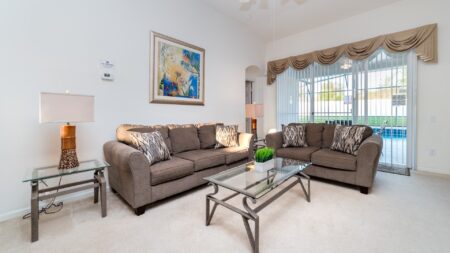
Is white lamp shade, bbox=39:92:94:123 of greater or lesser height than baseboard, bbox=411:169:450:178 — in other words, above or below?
above

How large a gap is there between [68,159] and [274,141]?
289cm

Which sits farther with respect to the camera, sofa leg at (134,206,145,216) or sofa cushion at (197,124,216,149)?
sofa cushion at (197,124,216,149)

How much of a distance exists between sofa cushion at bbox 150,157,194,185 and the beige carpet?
319mm

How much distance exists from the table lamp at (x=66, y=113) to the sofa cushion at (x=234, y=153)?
1789 mm

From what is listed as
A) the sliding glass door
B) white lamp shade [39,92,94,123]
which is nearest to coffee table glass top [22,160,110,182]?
white lamp shade [39,92,94,123]

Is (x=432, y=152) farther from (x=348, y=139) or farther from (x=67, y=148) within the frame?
(x=67, y=148)

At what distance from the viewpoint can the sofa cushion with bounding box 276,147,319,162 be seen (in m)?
3.03

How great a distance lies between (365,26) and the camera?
3.89 metres

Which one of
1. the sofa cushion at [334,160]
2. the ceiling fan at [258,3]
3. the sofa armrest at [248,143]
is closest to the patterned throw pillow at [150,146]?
the sofa armrest at [248,143]

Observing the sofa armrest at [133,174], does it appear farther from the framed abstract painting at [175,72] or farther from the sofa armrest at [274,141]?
the sofa armrest at [274,141]

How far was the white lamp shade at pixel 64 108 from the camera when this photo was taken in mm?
1759

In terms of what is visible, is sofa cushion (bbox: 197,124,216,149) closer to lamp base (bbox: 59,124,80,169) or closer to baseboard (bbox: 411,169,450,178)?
lamp base (bbox: 59,124,80,169)

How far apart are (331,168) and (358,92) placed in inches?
86.0

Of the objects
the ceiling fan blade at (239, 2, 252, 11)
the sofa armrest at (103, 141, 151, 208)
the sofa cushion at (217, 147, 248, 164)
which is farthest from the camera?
the ceiling fan blade at (239, 2, 252, 11)
